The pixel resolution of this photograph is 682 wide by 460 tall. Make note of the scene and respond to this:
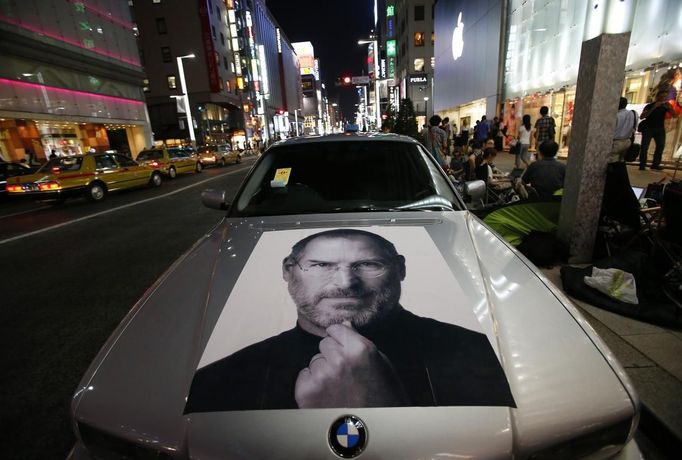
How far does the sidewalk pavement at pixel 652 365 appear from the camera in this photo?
5.81 ft

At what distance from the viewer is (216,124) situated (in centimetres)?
4447

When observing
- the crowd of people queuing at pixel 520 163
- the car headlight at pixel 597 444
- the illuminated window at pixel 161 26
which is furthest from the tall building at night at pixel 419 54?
the car headlight at pixel 597 444

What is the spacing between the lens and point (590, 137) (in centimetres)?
356

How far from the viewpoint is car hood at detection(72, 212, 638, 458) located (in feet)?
3.15

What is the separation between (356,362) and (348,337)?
11cm

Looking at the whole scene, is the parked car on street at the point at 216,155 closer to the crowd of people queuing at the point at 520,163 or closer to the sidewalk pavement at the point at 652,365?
the crowd of people queuing at the point at 520,163

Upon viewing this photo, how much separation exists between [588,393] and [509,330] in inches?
10.8

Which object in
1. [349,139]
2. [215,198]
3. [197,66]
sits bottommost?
[215,198]

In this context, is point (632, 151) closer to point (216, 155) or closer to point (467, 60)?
point (467, 60)

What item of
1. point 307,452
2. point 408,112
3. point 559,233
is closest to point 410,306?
point 307,452

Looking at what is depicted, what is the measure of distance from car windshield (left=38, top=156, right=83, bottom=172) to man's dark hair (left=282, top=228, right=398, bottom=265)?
A: 1133 centimetres

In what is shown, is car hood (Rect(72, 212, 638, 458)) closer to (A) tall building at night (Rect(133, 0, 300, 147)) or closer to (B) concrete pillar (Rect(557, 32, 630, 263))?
(B) concrete pillar (Rect(557, 32, 630, 263))

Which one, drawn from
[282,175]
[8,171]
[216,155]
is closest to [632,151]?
[282,175]

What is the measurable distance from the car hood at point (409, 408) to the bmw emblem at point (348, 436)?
0.02 m
